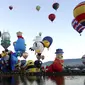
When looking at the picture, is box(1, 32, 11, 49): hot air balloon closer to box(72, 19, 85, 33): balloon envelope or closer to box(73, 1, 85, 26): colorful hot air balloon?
box(72, 19, 85, 33): balloon envelope

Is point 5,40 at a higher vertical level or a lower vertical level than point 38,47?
higher

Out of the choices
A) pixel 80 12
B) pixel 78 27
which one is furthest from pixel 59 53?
pixel 80 12

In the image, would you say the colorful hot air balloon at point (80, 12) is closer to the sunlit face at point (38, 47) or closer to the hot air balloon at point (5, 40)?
the sunlit face at point (38, 47)

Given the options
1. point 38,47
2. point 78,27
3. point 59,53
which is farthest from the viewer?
point 59,53

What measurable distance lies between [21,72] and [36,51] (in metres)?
5.28

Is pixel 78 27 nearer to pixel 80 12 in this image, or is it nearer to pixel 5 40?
pixel 80 12

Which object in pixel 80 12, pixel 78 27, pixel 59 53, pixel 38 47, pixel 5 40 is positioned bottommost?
pixel 59 53

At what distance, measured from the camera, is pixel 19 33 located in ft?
125

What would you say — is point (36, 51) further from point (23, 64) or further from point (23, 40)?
point (23, 64)

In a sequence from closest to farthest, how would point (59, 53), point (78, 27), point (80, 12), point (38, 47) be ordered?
1. point (80, 12)
2. point (78, 27)
3. point (38, 47)
4. point (59, 53)

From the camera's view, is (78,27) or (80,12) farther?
(78,27)

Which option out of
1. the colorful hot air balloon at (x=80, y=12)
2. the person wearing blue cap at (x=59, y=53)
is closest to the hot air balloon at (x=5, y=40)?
the person wearing blue cap at (x=59, y=53)

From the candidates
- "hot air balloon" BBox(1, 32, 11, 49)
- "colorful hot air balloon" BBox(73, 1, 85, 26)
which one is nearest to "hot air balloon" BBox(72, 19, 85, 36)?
"colorful hot air balloon" BBox(73, 1, 85, 26)

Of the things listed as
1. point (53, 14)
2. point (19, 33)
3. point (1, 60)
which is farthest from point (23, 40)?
point (53, 14)
